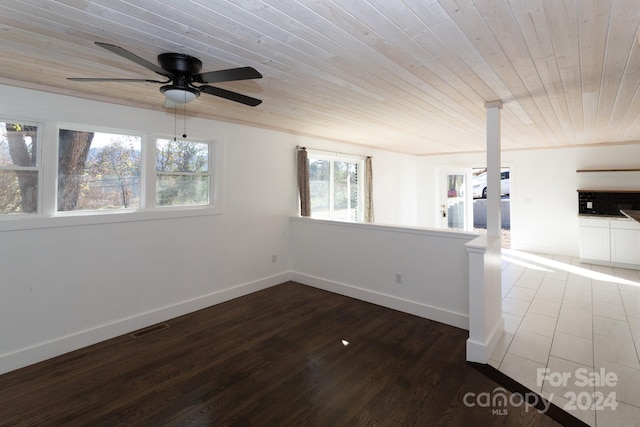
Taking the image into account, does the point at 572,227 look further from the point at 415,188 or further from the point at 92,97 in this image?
the point at 92,97

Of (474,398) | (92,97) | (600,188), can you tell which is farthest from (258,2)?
(600,188)

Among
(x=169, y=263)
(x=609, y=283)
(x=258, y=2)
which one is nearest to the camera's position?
(x=258, y=2)

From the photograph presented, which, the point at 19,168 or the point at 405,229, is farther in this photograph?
the point at 405,229

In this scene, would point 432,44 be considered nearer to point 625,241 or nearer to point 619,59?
point 619,59

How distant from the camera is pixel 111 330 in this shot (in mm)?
3148

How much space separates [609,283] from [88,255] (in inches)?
275

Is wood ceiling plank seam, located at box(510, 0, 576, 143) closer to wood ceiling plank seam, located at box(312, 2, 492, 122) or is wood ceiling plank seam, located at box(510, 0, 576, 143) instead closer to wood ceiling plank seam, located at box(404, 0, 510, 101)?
wood ceiling plank seam, located at box(404, 0, 510, 101)

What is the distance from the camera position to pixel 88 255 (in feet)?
9.89

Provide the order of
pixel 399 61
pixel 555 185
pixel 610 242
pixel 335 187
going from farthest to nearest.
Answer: pixel 555 185, pixel 335 187, pixel 610 242, pixel 399 61

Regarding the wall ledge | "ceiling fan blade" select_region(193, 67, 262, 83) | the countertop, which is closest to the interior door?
the countertop

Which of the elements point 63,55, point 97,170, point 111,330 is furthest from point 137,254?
point 63,55

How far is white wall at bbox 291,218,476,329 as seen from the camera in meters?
3.35

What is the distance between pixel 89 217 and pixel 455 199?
7.82 meters

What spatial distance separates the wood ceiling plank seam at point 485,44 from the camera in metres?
1.62
